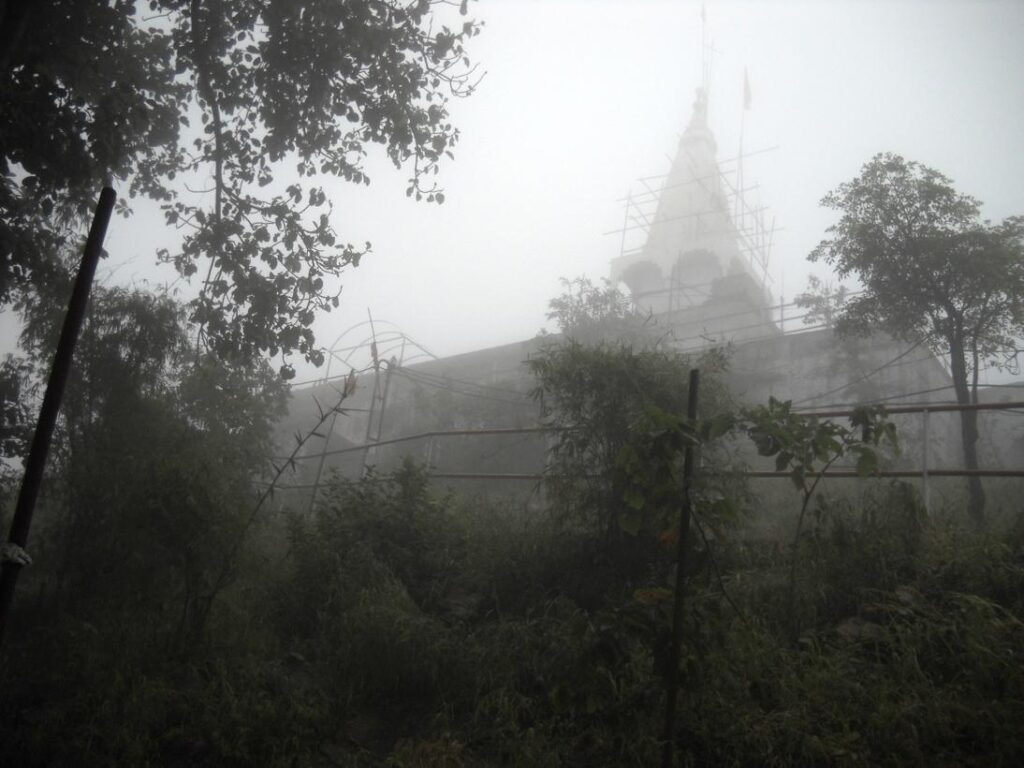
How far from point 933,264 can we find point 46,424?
1188 cm

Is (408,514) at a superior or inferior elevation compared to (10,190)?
inferior

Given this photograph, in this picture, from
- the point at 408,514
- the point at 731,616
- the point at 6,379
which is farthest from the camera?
the point at 6,379

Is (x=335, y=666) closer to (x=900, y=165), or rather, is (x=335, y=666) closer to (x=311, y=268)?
(x=311, y=268)

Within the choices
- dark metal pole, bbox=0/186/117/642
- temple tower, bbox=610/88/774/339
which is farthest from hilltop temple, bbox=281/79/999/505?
dark metal pole, bbox=0/186/117/642

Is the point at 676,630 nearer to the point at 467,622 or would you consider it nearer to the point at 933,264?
the point at 467,622

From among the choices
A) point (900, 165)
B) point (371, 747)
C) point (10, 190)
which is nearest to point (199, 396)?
point (10, 190)

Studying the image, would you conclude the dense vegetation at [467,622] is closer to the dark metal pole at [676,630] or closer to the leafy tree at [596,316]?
the dark metal pole at [676,630]

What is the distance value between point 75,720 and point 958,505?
8.34 meters

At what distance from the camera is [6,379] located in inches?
358

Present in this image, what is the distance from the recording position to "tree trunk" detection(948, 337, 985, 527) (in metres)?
7.85

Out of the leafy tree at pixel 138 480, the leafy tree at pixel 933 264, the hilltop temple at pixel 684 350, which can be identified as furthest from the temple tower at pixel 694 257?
the leafy tree at pixel 138 480

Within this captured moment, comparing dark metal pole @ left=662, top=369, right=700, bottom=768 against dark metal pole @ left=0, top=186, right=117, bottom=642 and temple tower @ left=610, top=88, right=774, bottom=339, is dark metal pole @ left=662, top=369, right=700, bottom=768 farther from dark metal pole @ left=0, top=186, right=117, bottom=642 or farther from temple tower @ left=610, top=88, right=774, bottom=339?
temple tower @ left=610, top=88, right=774, bottom=339

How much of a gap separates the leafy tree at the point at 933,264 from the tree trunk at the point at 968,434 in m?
0.02

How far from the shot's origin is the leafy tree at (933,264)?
32.9 ft
